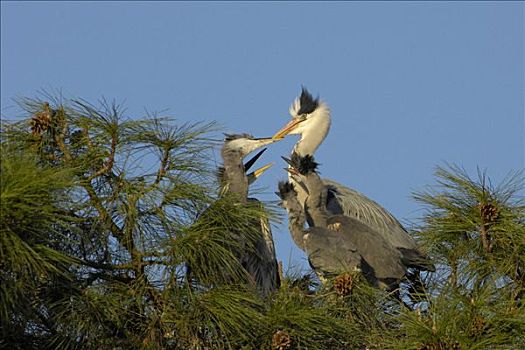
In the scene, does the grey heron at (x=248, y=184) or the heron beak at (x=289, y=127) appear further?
the heron beak at (x=289, y=127)

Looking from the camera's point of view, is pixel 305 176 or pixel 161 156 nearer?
pixel 161 156

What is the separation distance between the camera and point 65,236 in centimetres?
489

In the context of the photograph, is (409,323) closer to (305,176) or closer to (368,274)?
(368,274)

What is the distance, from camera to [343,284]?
5.54 meters

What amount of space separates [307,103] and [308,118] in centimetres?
17

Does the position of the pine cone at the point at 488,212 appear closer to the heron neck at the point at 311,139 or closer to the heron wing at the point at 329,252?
the heron wing at the point at 329,252

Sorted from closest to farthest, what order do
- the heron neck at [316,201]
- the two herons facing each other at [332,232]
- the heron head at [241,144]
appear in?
the two herons facing each other at [332,232]
the heron head at [241,144]
the heron neck at [316,201]

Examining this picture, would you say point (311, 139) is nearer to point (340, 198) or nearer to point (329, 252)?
point (340, 198)

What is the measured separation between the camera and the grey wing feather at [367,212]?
8469 millimetres

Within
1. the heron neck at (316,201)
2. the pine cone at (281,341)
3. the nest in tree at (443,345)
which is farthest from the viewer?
the heron neck at (316,201)

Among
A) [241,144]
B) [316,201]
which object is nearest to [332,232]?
[316,201]

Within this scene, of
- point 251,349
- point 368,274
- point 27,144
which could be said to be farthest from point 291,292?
point 368,274

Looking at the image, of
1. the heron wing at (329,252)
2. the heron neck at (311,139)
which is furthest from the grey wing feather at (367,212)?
the heron neck at (311,139)

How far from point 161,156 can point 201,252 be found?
1.57 ft
